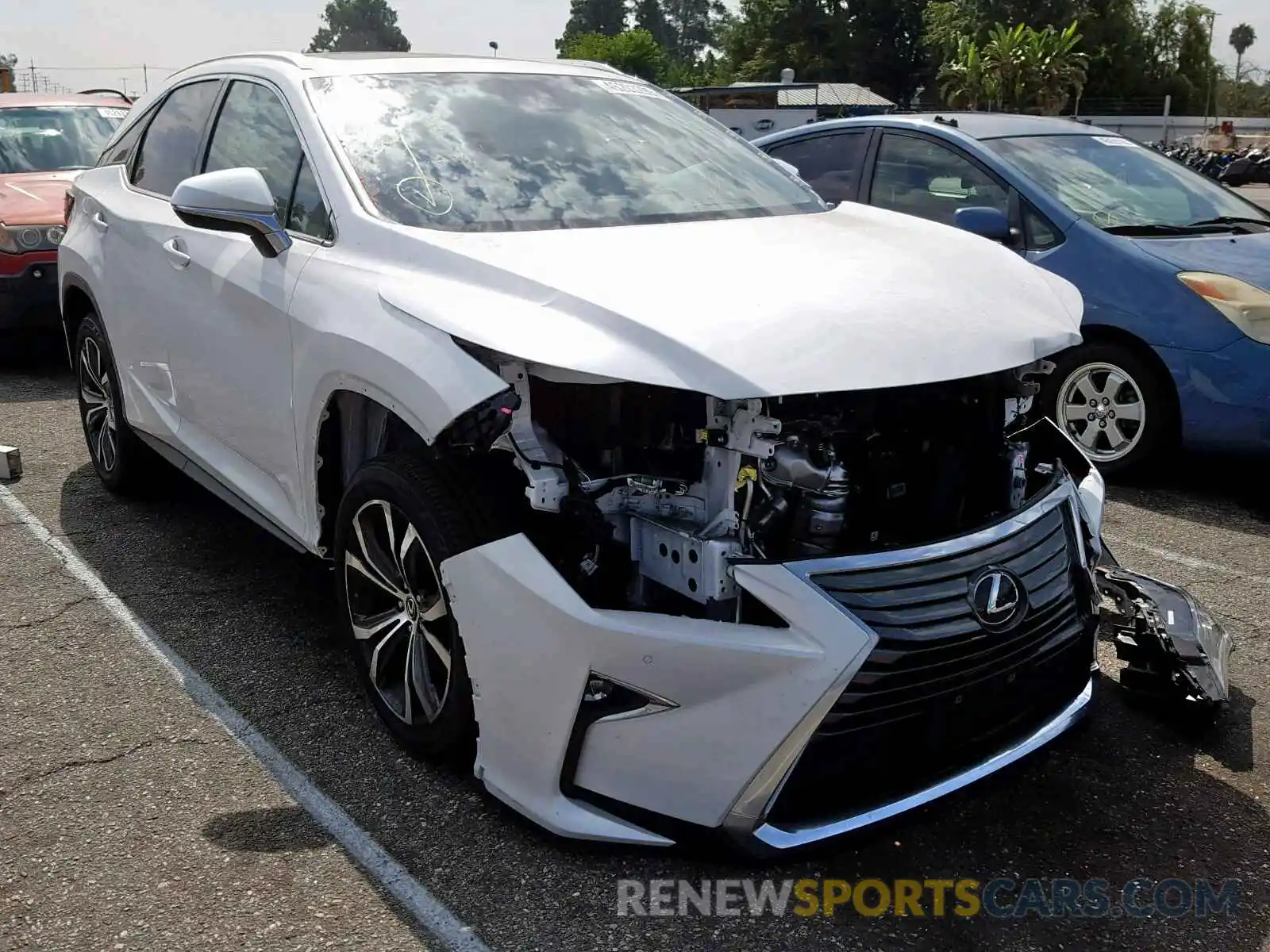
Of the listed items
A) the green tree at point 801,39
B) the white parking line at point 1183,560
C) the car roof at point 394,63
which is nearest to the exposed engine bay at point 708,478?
the car roof at point 394,63

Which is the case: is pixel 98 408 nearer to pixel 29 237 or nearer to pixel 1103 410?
pixel 29 237

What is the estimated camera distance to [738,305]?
2648mm

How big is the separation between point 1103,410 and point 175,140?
4135 millimetres

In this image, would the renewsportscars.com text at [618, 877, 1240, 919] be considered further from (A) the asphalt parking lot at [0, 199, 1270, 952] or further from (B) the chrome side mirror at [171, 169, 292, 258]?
(B) the chrome side mirror at [171, 169, 292, 258]

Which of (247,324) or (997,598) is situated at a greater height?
(247,324)

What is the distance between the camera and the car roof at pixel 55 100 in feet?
31.9

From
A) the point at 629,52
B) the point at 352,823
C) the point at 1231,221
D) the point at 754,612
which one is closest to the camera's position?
the point at 754,612

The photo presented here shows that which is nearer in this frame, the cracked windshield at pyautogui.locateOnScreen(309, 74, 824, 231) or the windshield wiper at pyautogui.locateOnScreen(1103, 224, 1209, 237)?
the cracked windshield at pyautogui.locateOnScreen(309, 74, 824, 231)

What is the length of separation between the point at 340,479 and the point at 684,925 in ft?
5.19

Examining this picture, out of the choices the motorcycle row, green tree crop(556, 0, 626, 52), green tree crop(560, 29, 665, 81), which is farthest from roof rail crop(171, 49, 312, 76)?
green tree crop(556, 0, 626, 52)

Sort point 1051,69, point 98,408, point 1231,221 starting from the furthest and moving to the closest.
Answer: point 1051,69
point 1231,221
point 98,408

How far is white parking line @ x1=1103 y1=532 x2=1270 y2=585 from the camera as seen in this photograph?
4.51m

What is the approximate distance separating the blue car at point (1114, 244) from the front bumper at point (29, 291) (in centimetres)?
488

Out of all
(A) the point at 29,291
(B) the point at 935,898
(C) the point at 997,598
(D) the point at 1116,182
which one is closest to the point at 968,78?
(D) the point at 1116,182
